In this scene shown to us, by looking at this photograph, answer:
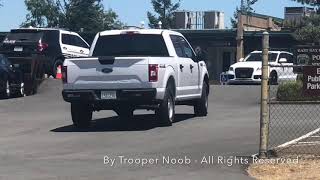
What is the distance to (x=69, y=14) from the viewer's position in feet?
259

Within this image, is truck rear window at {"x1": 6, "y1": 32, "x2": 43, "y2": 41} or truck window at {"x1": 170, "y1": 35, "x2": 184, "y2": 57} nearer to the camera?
truck window at {"x1": 170, "y1": 35, "x2": 184, "y2": 57}

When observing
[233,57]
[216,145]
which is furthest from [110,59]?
[233,57]

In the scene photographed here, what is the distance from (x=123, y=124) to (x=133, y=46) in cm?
169

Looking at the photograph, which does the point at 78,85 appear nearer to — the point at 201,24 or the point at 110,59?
the point at 110,59

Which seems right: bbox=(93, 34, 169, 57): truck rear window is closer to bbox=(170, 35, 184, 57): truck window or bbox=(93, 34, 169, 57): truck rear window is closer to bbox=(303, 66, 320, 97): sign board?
bbox=(170, 35, 184, 57): truck window

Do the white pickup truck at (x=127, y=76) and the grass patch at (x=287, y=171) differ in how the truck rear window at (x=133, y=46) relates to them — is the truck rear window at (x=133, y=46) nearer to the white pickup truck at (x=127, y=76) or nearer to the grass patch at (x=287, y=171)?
the white pickup truck at (x=127, y=76)

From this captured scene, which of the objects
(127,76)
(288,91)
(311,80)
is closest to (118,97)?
(127,76)

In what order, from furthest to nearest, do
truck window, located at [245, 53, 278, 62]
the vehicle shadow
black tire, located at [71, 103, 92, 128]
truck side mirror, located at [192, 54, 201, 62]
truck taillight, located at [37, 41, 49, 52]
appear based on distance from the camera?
truck window, located at [245, 53, 278, 62] → truck taillight, located at [37, 41, 49, 52] → truck side mirror, located at [192, 54, 201, 62] → black tire, located at [71, 103, 92, 128] → the vehicle shadow

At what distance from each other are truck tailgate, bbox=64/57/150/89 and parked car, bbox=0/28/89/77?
12.3 metres

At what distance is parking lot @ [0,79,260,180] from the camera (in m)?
9.46

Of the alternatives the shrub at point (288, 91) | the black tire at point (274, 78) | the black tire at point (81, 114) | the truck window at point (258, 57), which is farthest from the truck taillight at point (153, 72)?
the truck window at point (258, 57)

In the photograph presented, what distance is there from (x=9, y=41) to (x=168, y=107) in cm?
1402

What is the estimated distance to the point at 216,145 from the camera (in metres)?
11.8

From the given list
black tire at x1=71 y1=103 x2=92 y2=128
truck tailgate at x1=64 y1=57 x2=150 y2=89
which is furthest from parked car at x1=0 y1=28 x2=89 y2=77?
truck tailgate at x1=64 y1=57 x2=150 y2=89
